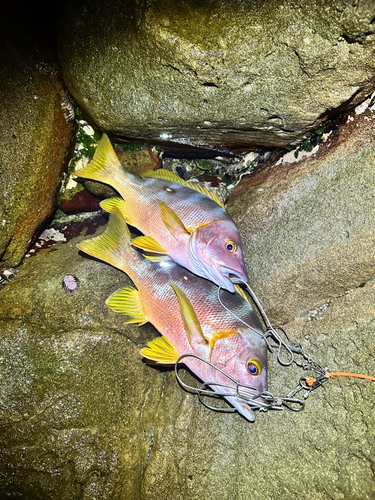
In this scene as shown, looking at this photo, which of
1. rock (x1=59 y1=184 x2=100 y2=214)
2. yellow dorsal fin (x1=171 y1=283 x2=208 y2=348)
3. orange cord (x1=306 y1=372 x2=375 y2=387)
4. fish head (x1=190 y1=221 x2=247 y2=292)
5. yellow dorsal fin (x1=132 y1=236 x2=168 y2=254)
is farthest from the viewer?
rock (x1=59 y1=184 x2=100 y2=214)

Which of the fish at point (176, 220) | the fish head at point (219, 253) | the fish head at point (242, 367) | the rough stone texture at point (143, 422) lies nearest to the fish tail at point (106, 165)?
the fish at point (176, 220)

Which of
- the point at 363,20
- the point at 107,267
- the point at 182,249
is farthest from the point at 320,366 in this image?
the point at 363,20

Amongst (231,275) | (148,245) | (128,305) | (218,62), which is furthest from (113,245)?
(218,62)

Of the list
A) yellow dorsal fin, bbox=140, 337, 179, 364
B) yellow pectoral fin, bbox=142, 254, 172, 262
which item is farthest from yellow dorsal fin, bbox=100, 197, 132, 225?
yellow dorsal fin, bbox=140, 337, 179, 364

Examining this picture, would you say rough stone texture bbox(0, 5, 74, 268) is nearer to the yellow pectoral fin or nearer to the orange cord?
the yellow pectoral fin

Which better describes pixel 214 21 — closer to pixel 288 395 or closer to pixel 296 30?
pixel 296 30

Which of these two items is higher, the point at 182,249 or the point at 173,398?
the point at 182,249
